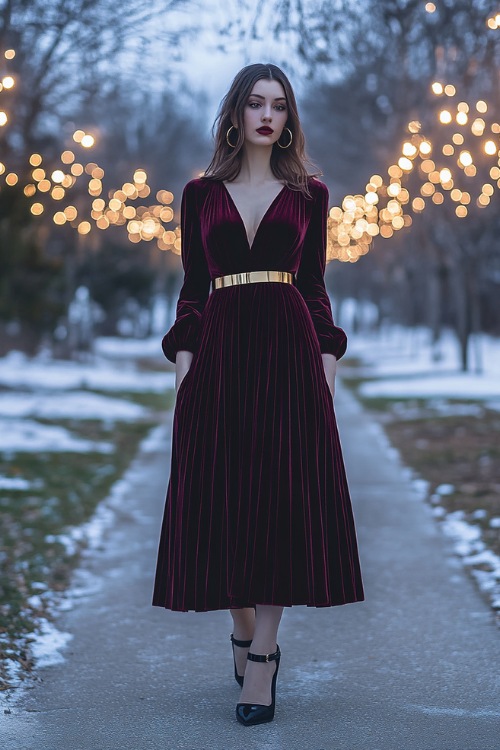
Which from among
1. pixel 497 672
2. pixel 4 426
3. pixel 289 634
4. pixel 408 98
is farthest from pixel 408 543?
pixel 408 98

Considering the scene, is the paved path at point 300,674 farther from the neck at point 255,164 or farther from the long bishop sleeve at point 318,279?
the neck at point 255,164

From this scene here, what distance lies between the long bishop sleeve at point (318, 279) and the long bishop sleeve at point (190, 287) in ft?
1.18

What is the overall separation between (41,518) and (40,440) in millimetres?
4322

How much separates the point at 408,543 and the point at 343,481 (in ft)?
10.4

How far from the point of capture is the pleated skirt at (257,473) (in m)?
3.52

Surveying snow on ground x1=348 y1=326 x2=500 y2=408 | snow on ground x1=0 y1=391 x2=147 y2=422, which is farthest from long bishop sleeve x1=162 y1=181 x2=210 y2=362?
snow on ground x1=348 y1=326 x2=500 y2=408

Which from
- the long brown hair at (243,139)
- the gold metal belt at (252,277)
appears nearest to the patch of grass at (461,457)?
the gold metal belt at (252,277)

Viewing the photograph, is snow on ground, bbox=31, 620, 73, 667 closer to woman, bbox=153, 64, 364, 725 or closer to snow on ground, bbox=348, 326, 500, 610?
woman, bbox=153, 64, 364, 725

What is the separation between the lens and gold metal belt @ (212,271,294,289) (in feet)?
12.0

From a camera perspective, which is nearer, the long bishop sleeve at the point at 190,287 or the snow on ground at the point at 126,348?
the long bishop sleeve at the point at 190,287

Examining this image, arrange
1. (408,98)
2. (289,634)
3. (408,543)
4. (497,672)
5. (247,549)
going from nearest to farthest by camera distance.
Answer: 1. (247,549)
2. (497,672)
3. (289,634)
4. (408,543)
5. (408,98)

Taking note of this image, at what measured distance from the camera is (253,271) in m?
3.67

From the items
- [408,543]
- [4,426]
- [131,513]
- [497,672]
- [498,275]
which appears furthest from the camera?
[498,275]

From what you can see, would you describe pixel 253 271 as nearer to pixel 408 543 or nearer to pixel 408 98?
pixel 408 543
